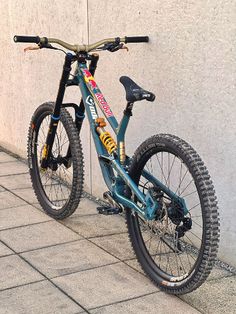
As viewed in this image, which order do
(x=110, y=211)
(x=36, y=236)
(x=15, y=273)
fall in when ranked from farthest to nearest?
(x=36, y=236)
(x=110, y=211)
(x=15, y=273)

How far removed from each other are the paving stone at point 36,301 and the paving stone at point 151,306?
0.18m

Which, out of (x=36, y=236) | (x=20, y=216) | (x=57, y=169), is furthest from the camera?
(x=57, y=169)

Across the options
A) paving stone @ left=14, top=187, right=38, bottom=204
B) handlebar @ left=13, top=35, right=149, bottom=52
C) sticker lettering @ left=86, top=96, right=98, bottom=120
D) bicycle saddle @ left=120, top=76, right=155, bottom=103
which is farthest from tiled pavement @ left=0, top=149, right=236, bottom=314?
handlebar @ left=13, top=35, right=149, bottom=52

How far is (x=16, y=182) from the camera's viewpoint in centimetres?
587

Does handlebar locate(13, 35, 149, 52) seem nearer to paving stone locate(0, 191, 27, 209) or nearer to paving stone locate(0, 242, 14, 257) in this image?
paving stone locate(0, 242, 14, 257)

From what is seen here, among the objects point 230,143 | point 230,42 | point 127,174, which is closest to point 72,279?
point 127,174

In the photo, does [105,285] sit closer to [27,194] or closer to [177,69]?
[177,69]

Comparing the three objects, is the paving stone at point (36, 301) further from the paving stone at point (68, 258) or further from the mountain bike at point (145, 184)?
the mountain bike at point (145, 184)

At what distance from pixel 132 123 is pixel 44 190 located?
105cm

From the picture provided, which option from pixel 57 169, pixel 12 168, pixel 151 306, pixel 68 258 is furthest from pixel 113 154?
pixel 12 168

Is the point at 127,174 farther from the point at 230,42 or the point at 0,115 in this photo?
the point at 0,115

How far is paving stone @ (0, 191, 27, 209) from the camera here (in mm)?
5121

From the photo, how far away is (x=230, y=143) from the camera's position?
3.64m

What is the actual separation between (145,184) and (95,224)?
3.81 ft
